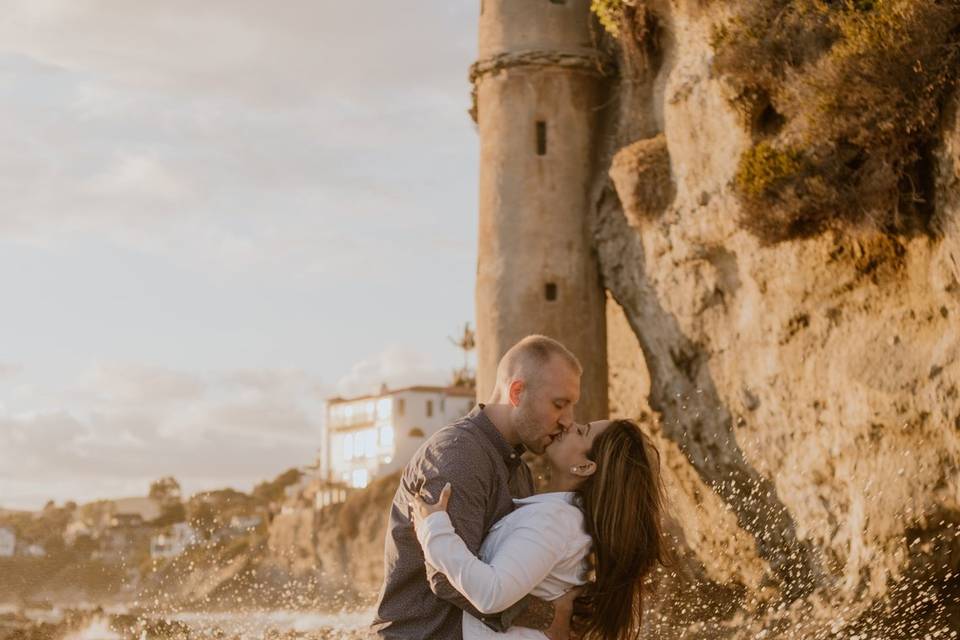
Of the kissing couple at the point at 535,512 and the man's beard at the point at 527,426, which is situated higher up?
the man's beard at the point at 527,426

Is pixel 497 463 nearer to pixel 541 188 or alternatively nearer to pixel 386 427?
pixel 541 188

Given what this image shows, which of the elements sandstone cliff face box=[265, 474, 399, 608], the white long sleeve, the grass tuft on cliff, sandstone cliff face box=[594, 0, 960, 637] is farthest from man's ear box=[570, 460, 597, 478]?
sandstone cliff face box=[265, 474, 399, 608]

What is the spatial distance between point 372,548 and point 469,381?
845 inches

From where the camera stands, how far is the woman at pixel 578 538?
6.15 metres

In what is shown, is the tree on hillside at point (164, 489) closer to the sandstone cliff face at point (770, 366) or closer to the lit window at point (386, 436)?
the lit window at point (386, 436)

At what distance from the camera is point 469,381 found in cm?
7256

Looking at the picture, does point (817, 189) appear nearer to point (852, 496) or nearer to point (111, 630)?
point (852, 496)

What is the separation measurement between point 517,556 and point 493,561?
0.37ft

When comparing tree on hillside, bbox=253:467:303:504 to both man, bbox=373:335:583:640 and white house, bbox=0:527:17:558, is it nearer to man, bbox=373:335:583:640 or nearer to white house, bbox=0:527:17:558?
white house, bbox=0:527:17:558

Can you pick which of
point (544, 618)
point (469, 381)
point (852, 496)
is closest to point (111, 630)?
point (852, 496)

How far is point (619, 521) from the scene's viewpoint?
→ 6594mm

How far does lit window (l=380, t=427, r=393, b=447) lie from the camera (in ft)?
230

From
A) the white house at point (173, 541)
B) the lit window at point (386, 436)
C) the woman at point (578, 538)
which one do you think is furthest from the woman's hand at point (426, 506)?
the white house at point (173, 541)

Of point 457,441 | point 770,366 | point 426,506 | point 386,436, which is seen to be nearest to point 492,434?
point 457,441
